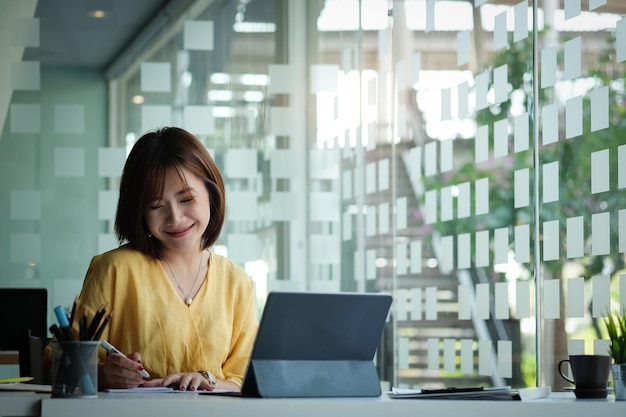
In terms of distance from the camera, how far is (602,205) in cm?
337

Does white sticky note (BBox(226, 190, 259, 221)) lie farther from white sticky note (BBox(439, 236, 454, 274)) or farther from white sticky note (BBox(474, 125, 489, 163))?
white sticky note (BBox(474, 125, 489, 163))

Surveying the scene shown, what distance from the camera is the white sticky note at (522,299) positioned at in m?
3.87

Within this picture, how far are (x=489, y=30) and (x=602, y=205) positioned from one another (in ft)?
4.44

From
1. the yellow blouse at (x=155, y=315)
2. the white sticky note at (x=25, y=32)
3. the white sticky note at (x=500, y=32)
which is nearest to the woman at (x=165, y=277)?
the yellow blouse at (x=155, y=315)

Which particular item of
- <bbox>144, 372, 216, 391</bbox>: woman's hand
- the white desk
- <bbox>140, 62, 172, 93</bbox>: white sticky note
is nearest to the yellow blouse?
<bbox>144, 372, 216, 391</bbox>: woman's hand

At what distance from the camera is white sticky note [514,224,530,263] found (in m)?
3.87

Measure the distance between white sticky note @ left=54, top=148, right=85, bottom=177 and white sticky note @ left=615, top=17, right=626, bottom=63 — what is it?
2616 mm

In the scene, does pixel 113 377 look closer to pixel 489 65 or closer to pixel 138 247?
pixel 138 247

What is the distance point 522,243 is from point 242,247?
5.18ft

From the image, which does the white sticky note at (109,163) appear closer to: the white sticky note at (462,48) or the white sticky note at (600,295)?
the white sticky note at (462,48)

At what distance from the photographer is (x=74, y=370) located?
62.2 inches

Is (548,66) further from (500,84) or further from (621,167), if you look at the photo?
(621,167)

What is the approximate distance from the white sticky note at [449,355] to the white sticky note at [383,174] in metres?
0.93

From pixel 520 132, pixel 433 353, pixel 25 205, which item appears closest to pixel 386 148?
pixel 433 353
